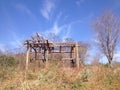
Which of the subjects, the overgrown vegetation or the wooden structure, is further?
the wooden structure

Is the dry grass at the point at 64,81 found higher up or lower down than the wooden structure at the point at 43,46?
lower down

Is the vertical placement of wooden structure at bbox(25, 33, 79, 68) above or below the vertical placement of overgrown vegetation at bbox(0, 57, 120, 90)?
above

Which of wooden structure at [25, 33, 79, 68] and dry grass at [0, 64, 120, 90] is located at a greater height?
wooden structure at [25, 33, 79, 68]

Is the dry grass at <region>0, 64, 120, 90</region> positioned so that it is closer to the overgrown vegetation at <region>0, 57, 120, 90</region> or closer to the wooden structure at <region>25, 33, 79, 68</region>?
the overgrown vegetation at <region>0, 57, 120, 90</region>

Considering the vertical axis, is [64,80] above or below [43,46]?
below

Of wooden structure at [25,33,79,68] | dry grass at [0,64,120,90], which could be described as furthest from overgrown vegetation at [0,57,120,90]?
wooden structure at [25,33,79,68]

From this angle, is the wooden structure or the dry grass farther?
the wooden structure

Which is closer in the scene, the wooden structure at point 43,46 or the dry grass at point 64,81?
the dry grass at point 64,81

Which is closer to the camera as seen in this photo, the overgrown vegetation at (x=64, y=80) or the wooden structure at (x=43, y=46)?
the overgrown vegetation at (x=64, y=80)

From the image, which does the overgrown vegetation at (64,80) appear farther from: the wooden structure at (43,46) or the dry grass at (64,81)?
the wooden structure at (43,46)

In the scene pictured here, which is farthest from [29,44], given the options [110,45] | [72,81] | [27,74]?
[110,45]

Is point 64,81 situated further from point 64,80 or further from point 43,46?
point 43,46

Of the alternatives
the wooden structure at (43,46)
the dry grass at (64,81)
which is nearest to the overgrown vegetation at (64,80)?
the dry grass at (64,81)

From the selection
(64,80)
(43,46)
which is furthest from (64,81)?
(43,46)
